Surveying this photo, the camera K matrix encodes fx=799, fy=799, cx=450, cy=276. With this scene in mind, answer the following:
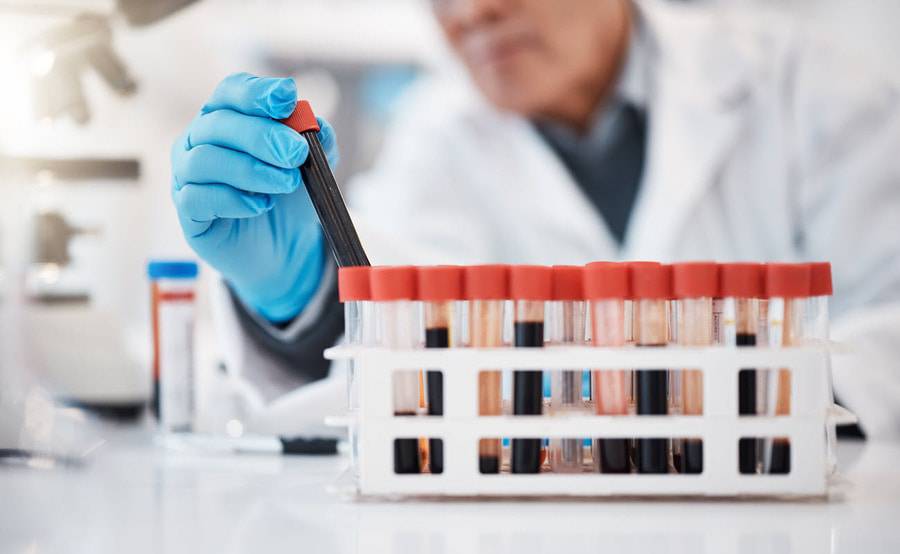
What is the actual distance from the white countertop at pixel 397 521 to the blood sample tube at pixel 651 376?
0.04 metres

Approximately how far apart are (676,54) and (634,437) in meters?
1.29

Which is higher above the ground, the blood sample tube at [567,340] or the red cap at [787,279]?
the red cap at [787,279]

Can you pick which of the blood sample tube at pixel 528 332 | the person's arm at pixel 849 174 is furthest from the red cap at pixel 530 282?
the person's arm at pixel 849 174

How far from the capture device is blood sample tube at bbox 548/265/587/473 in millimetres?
639

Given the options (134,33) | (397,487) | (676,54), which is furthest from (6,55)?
(676,54)

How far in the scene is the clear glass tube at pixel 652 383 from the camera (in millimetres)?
627

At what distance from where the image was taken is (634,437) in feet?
2.06

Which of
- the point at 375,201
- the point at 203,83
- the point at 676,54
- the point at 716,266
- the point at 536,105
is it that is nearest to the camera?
the point at 716,266

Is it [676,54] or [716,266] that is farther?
[676,54]

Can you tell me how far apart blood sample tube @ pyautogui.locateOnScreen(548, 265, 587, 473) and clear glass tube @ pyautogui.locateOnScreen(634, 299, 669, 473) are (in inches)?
2.0

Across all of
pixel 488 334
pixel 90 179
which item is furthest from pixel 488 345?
pixel 90 179

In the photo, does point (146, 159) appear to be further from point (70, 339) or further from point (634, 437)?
point (634, 437)

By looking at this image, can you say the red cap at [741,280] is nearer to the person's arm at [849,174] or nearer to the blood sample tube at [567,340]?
the blood sample tube at [567,340]

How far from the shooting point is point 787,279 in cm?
61
